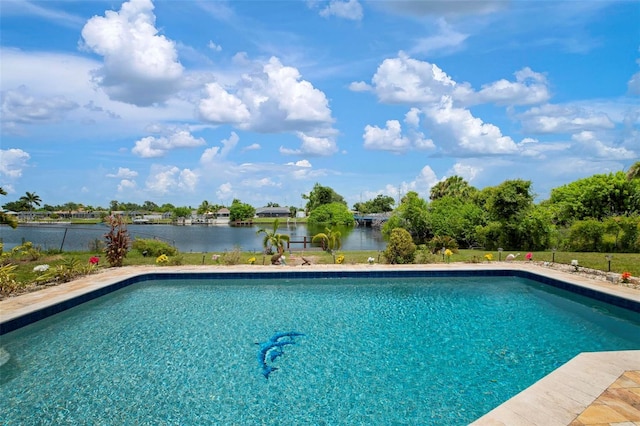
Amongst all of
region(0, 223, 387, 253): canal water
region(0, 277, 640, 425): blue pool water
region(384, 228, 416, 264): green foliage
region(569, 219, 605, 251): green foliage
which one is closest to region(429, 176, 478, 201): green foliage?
region(0, 223, 387, 253): canal water

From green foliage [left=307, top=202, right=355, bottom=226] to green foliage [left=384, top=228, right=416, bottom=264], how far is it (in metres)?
54.8

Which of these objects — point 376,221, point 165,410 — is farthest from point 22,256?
point 376,221

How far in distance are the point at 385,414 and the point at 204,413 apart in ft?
7.18

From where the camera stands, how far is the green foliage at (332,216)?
69438 millimetres

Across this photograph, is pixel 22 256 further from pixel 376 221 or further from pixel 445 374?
pixel 376 221

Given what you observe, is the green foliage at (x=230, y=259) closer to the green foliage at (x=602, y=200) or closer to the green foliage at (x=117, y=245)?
the green foliage at (x=117, y=245)

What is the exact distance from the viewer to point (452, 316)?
28.9ft

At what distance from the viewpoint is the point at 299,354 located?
22.0 ft

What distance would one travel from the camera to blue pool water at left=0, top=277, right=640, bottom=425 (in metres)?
5.02

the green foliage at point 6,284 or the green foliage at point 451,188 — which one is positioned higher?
the green foliage at point 451,188


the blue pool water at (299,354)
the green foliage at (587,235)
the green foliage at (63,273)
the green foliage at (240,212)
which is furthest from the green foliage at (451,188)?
the green foliage at (240,212)

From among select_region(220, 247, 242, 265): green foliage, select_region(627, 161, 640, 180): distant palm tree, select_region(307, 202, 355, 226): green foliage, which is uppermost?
select_region(627, 161, 640, 180): distant palm tree

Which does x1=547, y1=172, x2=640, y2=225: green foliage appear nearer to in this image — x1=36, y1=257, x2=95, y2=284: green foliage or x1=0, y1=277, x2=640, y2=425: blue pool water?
x1=0, y1=277, x2=640, y2=425: blue pool water

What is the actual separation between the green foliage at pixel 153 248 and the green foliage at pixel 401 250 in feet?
26.8
